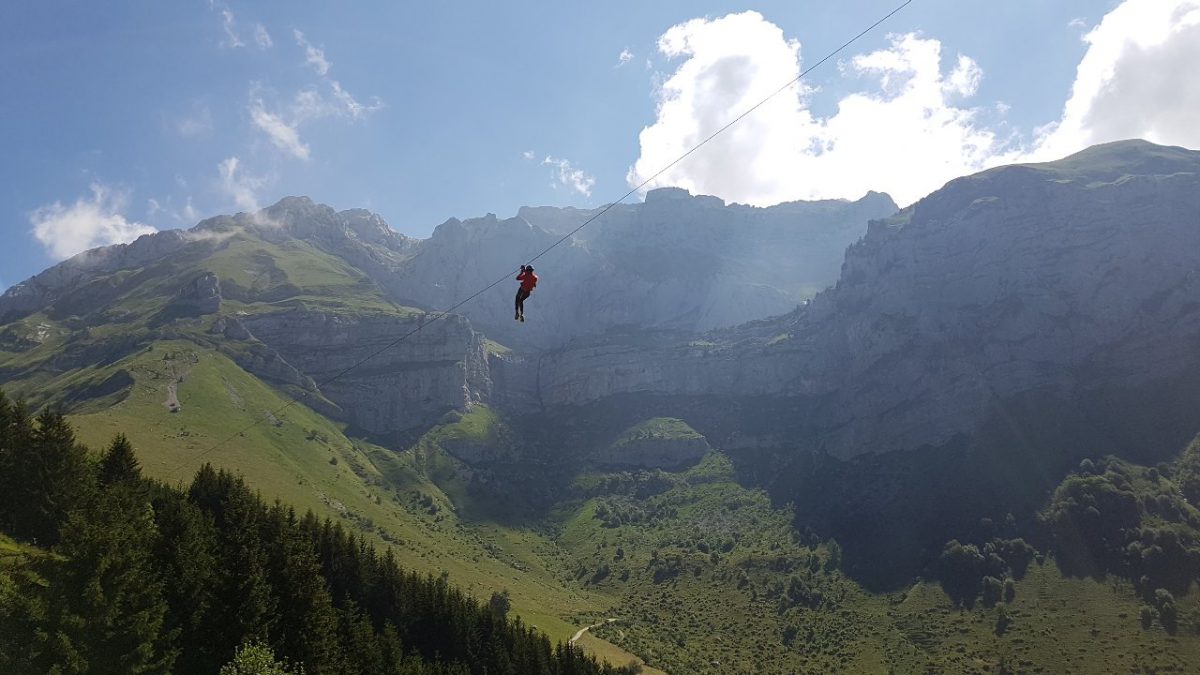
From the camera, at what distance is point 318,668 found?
48.4 metres

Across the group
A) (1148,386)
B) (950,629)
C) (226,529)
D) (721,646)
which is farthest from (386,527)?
(1148,386)

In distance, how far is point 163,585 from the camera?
150 feet

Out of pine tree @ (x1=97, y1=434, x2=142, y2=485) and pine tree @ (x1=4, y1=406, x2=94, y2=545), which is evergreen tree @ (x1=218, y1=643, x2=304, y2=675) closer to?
pine tree @ (x1=4, y1=406, x2=94, y2=545)

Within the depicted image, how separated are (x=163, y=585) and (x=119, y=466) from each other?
1180 inches

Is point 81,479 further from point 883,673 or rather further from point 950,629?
point 950,629

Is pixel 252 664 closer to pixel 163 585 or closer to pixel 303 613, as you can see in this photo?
pixel 303 613

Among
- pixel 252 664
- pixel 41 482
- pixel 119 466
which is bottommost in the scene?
pixel 252 664

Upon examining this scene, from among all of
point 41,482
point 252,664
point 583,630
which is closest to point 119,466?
point 41,482

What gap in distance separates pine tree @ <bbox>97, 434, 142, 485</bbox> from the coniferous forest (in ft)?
0.47

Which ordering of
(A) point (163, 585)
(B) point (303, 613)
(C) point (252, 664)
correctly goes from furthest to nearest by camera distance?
(B) point (303, 613) < (A) point (163, 585) < (C) point (252, 664)

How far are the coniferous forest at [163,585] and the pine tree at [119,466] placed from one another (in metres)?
0.14

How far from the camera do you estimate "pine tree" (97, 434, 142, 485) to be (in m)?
66.8

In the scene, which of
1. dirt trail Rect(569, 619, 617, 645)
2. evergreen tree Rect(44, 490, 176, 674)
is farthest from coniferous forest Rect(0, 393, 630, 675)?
dirt trail Rect(569, 619, 617, 645)

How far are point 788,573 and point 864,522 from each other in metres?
32.7
